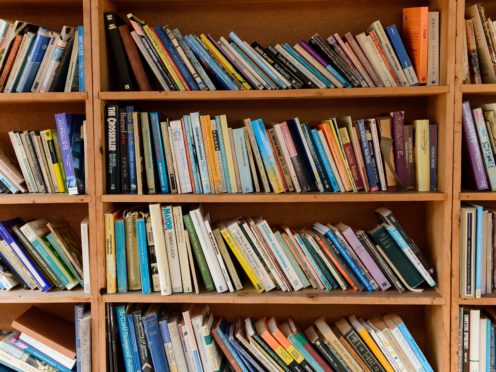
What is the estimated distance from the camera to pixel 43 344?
1701mm

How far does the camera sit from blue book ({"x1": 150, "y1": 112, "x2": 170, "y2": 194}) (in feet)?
5.49

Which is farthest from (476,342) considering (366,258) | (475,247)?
(366,258)

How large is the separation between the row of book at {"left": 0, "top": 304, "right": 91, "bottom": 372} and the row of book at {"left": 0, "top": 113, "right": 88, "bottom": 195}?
1.45 ft

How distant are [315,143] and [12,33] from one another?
1127 mm

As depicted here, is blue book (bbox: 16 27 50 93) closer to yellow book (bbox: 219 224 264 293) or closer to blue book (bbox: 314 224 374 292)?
yellow book (bbox: 219 224 264 293)

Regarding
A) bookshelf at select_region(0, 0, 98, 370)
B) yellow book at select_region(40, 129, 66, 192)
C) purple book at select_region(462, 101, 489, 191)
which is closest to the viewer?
purple book at select_region(462, 101, 489, 191)

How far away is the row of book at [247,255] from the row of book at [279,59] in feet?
1.55

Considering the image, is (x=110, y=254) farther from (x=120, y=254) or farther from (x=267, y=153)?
(x=267, y=153)

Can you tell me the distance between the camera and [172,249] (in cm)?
167

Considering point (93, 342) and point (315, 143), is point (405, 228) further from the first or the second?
point (93, 342)

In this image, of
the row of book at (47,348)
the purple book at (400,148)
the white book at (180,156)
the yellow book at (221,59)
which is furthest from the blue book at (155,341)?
the purple book at (400,148)

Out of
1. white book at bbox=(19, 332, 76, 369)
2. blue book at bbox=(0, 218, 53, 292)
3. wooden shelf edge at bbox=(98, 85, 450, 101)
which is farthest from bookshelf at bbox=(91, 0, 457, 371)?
blue book at bbox=(0, 218, 53, 292)

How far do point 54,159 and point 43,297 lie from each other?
49cm

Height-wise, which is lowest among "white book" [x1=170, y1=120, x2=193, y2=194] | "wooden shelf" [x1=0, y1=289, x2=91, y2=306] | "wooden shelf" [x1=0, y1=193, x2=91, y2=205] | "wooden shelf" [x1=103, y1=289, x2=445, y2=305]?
"wooden shelf" [x1=0, y1=289, x2=91, y2=306]
